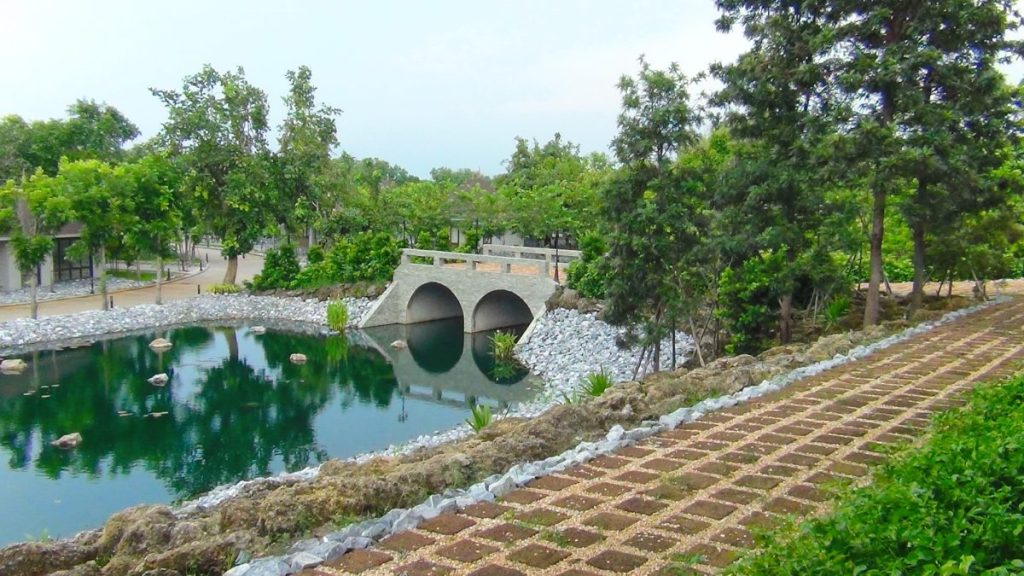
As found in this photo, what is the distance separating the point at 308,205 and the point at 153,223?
572cm

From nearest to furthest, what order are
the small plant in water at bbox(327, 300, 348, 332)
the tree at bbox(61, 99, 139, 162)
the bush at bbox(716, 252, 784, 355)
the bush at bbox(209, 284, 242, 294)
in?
the bush at bbox(716, 252, 784, 355) < the small plant in water at bbox(327, 300, 348, 332) < the bush at bbox(209, 284, 242, 294) < the tree at bbox(61, 99, 139, 162)

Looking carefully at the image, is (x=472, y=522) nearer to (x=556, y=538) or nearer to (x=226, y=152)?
(x=556, y=538)

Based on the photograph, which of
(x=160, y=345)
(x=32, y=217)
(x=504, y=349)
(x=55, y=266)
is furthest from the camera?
(x=55, y=266)

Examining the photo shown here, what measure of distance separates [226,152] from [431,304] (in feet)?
29.3

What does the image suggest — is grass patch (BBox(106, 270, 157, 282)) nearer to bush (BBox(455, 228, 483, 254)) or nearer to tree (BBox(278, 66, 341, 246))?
tree (BBox(278, 66, 341, 246))

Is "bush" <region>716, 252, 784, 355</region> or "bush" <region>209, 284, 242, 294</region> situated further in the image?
"bush" <region>209, 284, 242, 294</region>

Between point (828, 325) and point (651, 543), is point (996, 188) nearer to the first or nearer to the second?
point (828, 325)

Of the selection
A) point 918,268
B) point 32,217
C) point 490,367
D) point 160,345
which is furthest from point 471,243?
point 918,268

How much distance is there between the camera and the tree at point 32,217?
2455cm

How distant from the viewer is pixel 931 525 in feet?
10.9

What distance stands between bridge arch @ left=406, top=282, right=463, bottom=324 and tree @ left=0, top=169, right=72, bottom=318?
35.6ft

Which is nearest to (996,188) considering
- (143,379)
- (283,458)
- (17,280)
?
(283,458)

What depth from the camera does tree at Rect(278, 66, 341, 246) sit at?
30422 mm

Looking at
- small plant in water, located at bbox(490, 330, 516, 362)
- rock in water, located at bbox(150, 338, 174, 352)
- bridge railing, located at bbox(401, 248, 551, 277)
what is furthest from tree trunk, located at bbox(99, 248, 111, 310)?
small plant in water, located at bbox(490, 330, 516, 362)
